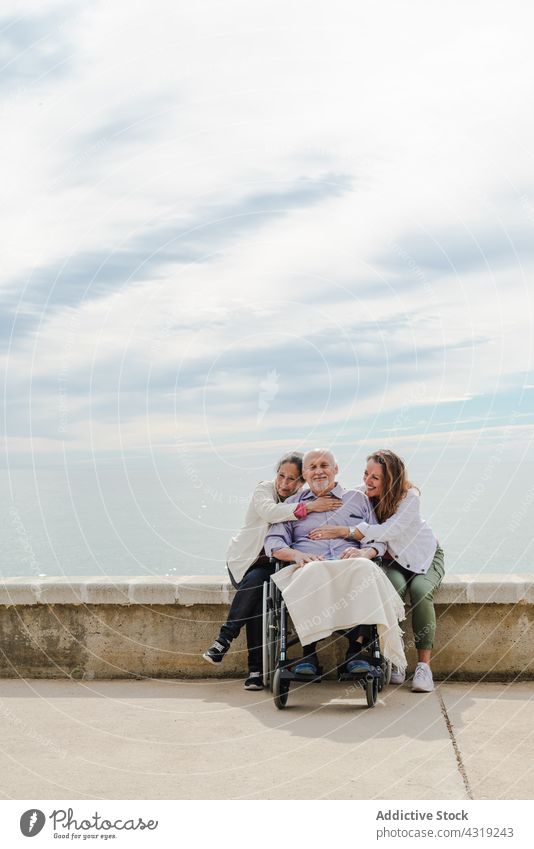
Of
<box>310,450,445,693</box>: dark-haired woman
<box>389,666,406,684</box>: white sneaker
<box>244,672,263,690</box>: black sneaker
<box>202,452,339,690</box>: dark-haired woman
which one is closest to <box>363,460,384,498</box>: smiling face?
<box>310,450,445,693</box>: dark-haired woman

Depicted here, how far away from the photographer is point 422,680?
557 centimetres

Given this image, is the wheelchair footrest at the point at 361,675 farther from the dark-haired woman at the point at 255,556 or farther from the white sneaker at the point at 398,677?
the dark-haired woman at the point at 255,556

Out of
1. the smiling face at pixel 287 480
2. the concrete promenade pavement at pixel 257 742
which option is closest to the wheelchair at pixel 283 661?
the concrete promenade pavement at pixel 257 742

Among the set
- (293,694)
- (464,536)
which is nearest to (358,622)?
(293,694)

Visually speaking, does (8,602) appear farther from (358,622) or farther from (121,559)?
(121,559)

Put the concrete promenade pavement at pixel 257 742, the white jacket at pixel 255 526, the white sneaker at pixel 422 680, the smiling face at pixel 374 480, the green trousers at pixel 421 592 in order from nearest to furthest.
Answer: the concrete promenade pavement at pixel 257 742, the white sneaker at pixel 422 680, the green trousers at pixel 421 592, the white jacket at pixel 255 526, the smiling face at pixel 374 480

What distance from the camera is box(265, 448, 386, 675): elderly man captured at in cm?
583

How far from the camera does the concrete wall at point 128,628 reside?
6000mm

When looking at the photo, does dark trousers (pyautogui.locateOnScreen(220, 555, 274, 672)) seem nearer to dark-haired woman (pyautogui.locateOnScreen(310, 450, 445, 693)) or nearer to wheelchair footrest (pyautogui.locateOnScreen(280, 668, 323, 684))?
wheelchair footrest (pyautogui.locateOnScreen(280, 668, 323, 684))

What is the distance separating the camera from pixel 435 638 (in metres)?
5.97

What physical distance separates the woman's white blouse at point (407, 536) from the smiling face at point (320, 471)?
336 millimetres

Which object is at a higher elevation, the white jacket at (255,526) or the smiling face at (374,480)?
the smiling face at (374,480)

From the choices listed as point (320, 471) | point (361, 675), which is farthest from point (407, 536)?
point (361, 675)

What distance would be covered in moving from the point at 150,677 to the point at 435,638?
1841 millimetres
